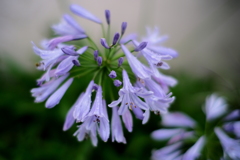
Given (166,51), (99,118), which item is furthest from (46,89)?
(166,51)

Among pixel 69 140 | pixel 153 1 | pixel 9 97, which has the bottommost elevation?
pixel 69 140

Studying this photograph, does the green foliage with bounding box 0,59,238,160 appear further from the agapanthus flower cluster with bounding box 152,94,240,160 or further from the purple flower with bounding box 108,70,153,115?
the purple flower with bounding box 108,70,153,115

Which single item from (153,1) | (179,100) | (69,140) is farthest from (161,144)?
(153,1)

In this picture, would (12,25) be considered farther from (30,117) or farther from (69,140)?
(69,140)

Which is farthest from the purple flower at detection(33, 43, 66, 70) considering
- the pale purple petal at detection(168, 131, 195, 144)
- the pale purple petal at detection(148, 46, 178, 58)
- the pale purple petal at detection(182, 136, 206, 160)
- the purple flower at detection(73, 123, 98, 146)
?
the pale purple petal at detection(182, 136, 206, 160)

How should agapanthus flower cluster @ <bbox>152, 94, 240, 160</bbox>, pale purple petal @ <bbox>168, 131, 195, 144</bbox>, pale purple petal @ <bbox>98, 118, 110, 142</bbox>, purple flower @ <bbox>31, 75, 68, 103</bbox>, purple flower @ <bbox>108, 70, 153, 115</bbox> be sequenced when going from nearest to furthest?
purple flower @ <bbox>108, 70, 153, 115</bbox> → pale purple petal @ <bbox>98, 118, 110, 142</bbox> → purple flower @ <bbox>31, 75, 68, 103</bbox> → agapanthus flower cluster @ <bbox>152, 94, 240, 160</bbox> → pale purple petal @ <bbox>168, 131, 195, 144</bbox>
